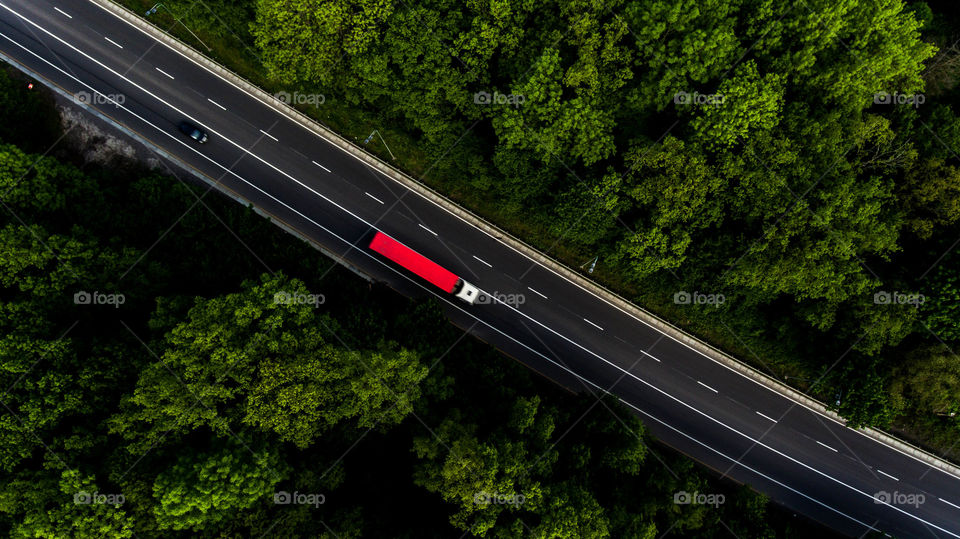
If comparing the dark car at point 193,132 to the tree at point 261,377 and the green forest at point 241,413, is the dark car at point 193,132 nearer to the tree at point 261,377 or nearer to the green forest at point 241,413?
the green forest at point 241,413

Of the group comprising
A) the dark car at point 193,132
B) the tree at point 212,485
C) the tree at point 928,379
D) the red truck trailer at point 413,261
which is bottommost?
the tree at point 212,485

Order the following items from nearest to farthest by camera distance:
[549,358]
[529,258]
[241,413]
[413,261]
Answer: [241,413], [413,261], [549,358], [529,258]

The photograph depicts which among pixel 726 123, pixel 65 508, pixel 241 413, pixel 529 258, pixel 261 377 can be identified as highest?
pixel 726 123

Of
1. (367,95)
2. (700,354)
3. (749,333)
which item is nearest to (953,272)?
(749,333)

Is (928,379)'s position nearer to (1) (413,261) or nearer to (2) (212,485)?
(1) (413,261)

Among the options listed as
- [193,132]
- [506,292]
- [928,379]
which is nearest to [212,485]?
[506,292]

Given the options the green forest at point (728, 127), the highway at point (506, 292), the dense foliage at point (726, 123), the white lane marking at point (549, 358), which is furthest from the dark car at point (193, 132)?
the dense foliage at point (726, 123)

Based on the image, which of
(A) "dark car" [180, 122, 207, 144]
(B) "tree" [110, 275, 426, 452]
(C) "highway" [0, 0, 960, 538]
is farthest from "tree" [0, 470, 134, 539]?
(A) "dark car" [180, 122, 207, 144]

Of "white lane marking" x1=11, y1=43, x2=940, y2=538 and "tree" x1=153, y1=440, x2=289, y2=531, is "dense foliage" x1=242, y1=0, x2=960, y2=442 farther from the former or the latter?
"tree" x1=153, y1=440, x2=289, y2=531
